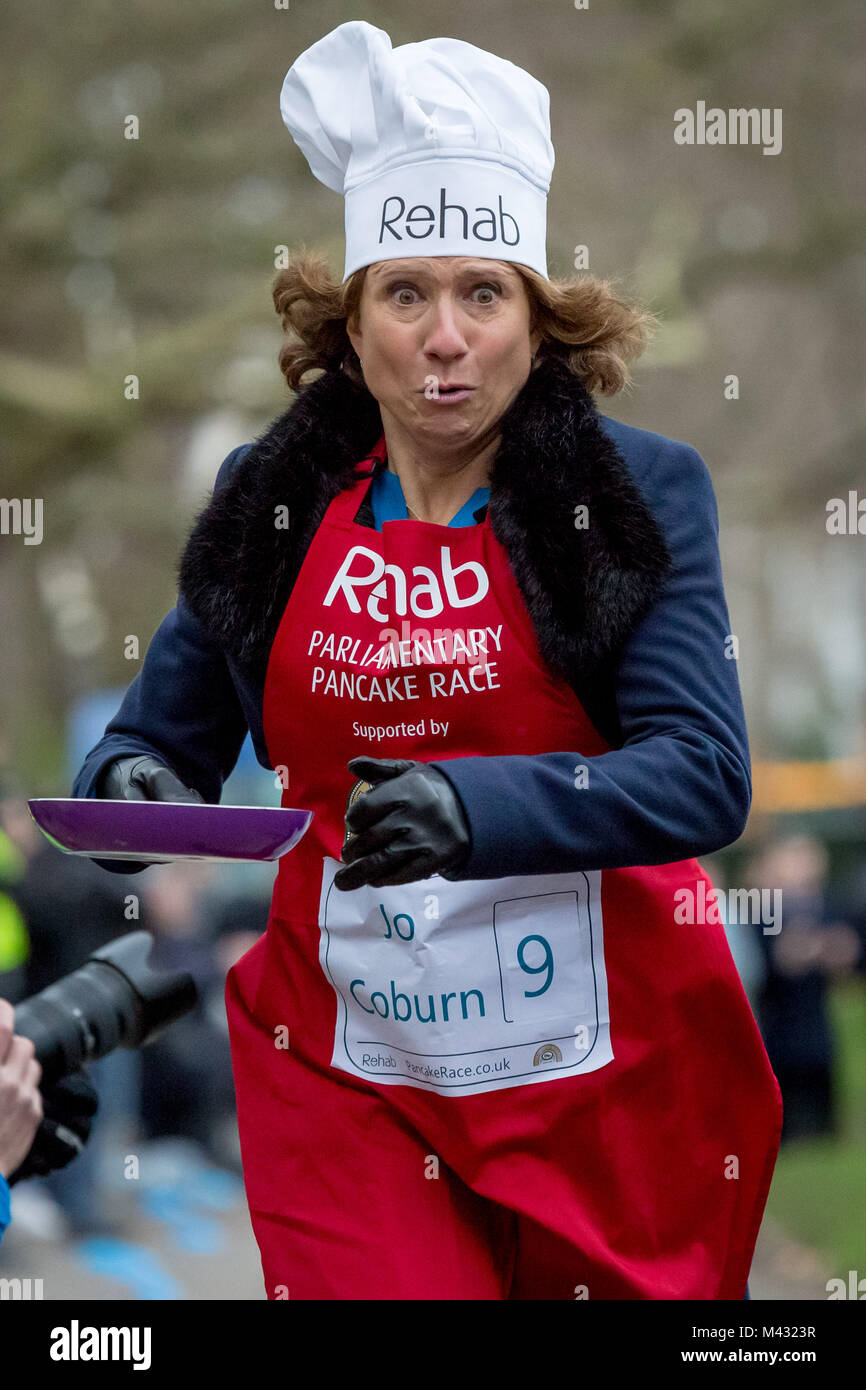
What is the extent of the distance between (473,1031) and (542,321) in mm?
1034

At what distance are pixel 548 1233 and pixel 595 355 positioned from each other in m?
1.27

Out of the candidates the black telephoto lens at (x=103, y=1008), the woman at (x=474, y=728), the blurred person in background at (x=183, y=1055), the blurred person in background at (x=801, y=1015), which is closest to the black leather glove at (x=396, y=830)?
the woman at (x=474, y=728)

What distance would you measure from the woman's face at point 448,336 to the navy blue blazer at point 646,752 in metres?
0.18

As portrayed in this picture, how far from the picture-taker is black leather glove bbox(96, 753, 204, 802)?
261 cm

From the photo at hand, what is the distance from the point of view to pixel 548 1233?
2.62 m

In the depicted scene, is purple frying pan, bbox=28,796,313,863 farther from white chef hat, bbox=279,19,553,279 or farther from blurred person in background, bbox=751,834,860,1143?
blurred person in background, bbox=751,834,860,1143

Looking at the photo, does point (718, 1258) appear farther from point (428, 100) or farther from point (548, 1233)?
point (428, 100)

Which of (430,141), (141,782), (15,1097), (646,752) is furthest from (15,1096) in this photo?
(430,141)

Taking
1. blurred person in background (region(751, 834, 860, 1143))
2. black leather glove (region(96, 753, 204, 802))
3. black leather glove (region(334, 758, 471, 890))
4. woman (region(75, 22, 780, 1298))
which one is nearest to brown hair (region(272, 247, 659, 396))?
woman (region(75, 22, 780, 1298))

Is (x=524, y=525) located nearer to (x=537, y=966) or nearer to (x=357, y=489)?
(x=357, y=489)

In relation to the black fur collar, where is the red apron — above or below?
below

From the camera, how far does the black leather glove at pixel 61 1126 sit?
286 centimetres

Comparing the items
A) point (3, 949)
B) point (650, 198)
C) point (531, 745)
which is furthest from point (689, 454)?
point (650, 198)

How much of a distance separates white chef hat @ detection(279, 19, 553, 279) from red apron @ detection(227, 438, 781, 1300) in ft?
1.34
